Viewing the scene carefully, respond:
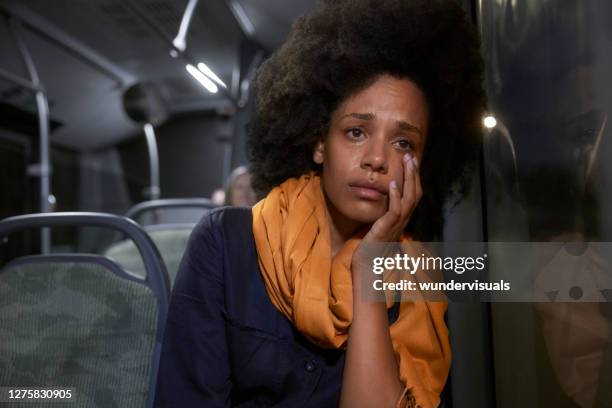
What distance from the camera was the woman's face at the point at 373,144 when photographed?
3.35 feet

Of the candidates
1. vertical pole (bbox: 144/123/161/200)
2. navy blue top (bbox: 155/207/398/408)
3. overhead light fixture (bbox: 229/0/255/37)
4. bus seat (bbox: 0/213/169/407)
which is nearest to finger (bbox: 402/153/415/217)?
navy blue top (bbox: 155/207/398/408)

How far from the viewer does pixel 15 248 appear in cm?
345

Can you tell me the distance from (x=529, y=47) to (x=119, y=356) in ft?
3.69

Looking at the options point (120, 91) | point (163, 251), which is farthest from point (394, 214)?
point (120, 91)

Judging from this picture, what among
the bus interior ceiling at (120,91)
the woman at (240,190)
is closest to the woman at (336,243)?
the bus interior ceiling at (120,91)

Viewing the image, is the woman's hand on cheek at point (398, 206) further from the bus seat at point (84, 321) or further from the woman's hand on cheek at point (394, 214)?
the bus seat at point (84, 321)

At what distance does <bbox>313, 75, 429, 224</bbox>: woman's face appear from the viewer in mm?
1021

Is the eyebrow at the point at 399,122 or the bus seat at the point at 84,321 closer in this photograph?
the eyebrow at the point at 399,122

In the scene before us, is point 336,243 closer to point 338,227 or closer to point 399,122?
point 338,227

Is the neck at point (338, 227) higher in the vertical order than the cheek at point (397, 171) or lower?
lower

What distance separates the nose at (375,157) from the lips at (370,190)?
0.03m

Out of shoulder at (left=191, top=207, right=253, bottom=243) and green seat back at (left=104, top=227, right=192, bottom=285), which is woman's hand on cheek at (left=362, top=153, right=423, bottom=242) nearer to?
shoulder at (left=191, top=207, right=253, bottom=243)

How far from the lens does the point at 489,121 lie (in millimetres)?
1153

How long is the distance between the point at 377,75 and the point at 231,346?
62cm
